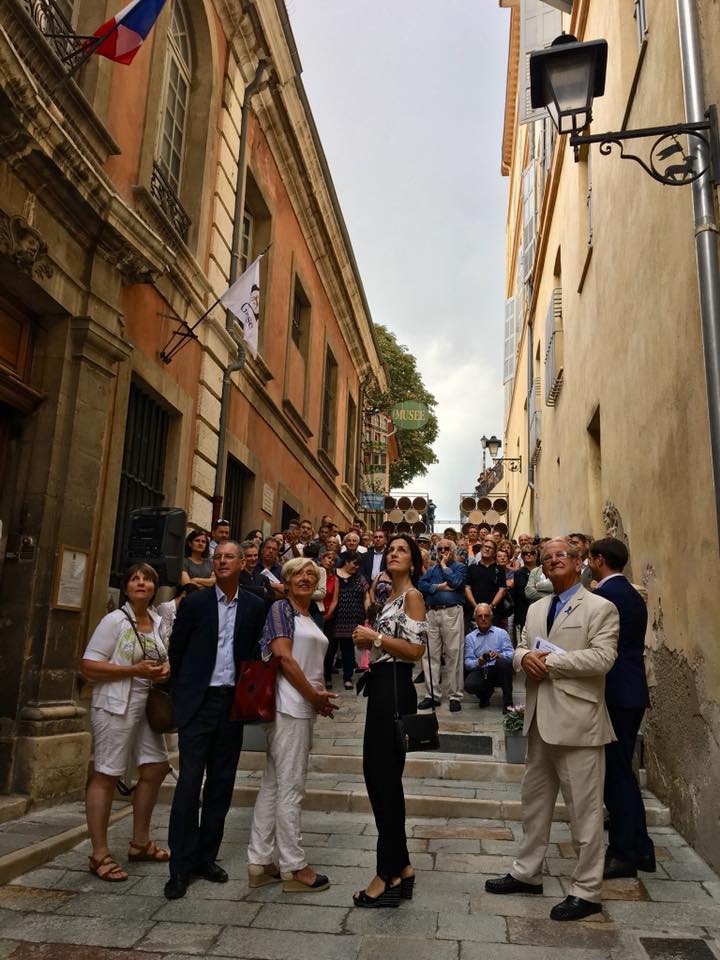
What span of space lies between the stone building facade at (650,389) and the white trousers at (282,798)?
2.31 meters

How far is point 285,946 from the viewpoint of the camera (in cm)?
359

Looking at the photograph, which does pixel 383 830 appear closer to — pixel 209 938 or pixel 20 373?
pixel 209 938

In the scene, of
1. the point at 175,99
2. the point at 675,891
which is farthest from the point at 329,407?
the point at 675,891

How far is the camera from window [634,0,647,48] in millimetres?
7000

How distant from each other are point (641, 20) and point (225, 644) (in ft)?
21.5

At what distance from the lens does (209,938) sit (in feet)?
12.1

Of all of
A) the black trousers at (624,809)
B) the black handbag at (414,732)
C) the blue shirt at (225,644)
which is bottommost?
the black trousers at (624,809)

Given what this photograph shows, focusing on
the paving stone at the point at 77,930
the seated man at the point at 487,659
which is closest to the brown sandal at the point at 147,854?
the paving stone at the point at 77,930

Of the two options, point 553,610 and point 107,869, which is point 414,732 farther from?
point 107,869

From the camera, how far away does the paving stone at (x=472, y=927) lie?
12.0 feet

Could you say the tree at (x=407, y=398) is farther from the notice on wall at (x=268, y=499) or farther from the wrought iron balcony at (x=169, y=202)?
the wrought iron balcony at (x=169, y=202)

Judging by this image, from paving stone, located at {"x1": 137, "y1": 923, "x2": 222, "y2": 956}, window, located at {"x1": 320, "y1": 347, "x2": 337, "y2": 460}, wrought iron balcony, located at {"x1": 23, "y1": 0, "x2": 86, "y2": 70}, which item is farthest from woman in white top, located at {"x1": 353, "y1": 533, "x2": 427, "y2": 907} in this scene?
window, located at {"x1": 320, "y1": 347, "x2": 337, "y2": 460}

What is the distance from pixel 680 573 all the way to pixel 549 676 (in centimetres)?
188

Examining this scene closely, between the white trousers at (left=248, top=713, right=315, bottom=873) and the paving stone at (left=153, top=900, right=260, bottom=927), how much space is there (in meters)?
0.29
